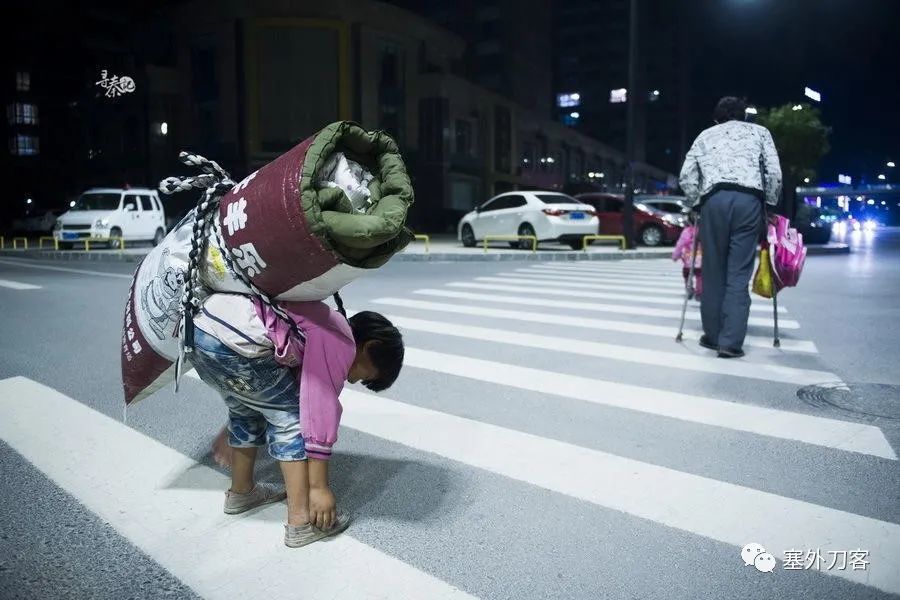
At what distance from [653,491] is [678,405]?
138 centimetres

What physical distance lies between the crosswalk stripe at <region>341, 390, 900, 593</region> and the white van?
18.1 metres

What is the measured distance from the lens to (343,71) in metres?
34.8

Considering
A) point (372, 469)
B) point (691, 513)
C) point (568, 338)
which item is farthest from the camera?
point (568, 338)

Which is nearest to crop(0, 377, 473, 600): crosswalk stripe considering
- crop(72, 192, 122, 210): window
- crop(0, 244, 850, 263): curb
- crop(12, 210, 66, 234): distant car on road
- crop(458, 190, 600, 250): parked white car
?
crop(0, 244, 850, 263): curb

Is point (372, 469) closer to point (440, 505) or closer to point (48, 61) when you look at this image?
point (440, 505)

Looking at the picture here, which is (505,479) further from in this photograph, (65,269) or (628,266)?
(65,269)

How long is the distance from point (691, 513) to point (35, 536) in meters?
2.32

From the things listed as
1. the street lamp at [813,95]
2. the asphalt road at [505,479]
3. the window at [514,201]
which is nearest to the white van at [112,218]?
the window at [514,201]

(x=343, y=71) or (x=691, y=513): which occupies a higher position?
(x=343, y=71)

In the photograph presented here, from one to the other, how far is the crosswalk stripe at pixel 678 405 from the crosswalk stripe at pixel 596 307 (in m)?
2.62

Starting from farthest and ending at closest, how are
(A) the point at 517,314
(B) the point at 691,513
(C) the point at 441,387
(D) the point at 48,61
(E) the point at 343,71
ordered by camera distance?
(D) the point at 48,61, (E) the point at 343,71, (A) the point at 517,314, (C) the point at 441,387, (B) the point at 691,513

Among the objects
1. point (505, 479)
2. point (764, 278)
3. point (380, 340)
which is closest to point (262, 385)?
point (380, 340)

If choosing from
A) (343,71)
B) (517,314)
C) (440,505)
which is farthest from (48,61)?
(440,505)

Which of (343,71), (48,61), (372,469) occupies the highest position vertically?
(48,61)
